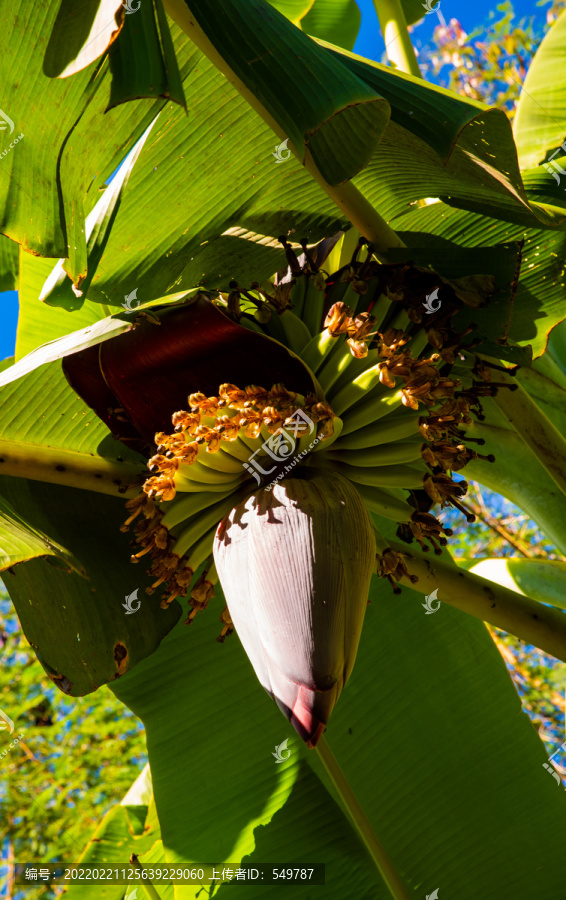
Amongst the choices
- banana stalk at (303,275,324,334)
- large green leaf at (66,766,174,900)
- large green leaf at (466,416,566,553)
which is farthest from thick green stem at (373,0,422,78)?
large green leaf at (66,766,174,900)

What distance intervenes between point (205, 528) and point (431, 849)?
0.84 metres

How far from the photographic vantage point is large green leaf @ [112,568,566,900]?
4.82ft

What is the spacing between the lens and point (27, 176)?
3.55 ft

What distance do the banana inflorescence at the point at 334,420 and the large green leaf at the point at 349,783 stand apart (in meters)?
0.33

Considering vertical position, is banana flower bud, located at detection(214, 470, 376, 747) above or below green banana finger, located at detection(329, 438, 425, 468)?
below

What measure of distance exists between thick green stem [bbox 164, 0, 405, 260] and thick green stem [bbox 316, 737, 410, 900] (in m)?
0.91

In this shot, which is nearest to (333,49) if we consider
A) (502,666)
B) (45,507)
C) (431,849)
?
(45,507)

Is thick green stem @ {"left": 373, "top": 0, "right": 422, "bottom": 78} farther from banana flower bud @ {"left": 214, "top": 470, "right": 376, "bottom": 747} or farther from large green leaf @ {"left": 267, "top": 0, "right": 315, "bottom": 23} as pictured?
banana flower bud @ {"left": 214, "top": 470, "right": 376, "bottom": 747}

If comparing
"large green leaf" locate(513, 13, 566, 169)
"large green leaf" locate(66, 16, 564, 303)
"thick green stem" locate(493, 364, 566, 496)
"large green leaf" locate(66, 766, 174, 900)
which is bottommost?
"large green leaf" locate(66, 766, 174, 900)

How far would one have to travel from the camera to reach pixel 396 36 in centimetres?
208

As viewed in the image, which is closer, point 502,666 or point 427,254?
point 427,254

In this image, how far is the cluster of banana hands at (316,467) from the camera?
89cm

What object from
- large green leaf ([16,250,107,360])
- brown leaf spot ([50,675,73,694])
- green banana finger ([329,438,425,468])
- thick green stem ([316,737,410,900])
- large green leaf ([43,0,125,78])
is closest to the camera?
large green leaf ([43,0,125,78])

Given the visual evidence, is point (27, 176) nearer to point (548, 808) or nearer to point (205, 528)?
point (205, 528)
